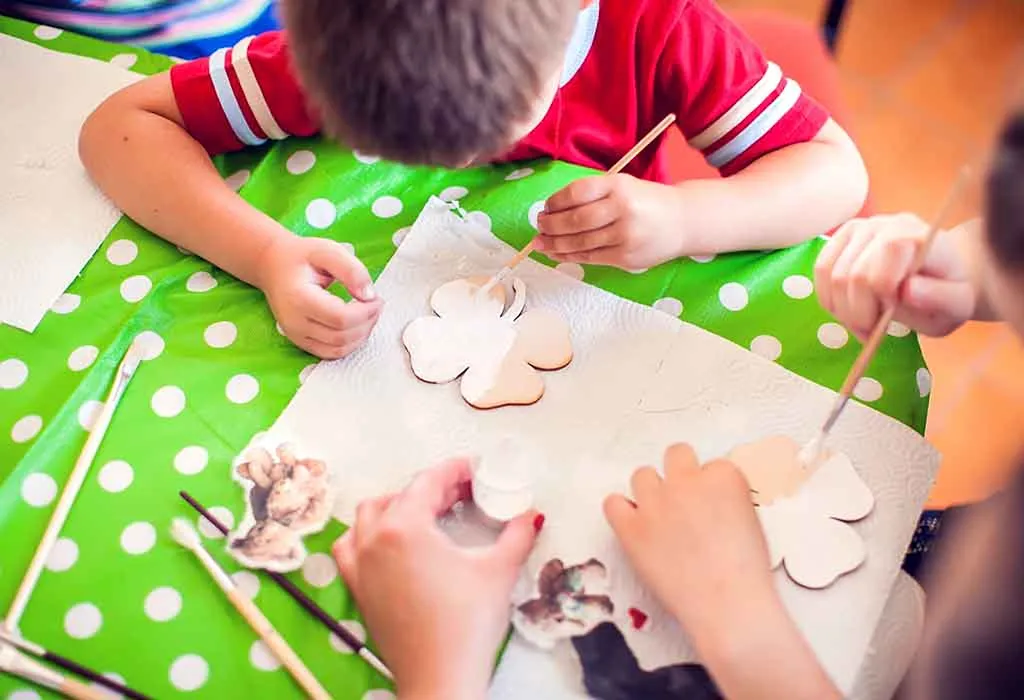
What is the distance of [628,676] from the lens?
1.64 feet

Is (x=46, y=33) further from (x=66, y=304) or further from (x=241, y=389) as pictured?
(x=241, y=389)

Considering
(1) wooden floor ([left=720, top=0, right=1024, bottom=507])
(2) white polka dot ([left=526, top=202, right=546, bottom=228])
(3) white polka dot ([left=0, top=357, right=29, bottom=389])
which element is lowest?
(1) wooden floor ([left=720, top=0, right=1024, bottom=507])

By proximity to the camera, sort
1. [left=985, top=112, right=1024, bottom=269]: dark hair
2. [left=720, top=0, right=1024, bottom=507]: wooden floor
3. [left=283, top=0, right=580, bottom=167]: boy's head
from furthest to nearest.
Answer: [left=720, top=0, right=1024, bottom=507]: wooden floor, [left=283, top=0, right=580, bottom=167]: boy's head, [left=985, top=112, right=1024, bottom=269]: dark hair

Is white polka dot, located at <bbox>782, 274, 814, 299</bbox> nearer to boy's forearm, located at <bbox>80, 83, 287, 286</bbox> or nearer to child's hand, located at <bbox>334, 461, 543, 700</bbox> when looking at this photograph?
child's hand, located at <bbox>334, 461, 543, 700</bbox>

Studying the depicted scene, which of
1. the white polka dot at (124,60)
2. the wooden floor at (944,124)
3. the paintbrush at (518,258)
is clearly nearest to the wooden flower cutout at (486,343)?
the paintbrush at (518,258)

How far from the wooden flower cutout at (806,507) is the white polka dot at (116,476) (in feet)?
1.17

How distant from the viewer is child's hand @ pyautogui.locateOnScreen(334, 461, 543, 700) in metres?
0.49

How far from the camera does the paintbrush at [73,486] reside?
1.73 feet

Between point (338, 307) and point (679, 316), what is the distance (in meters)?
0.22

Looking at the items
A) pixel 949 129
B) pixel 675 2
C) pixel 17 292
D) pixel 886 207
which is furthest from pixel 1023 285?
pixel 949 129

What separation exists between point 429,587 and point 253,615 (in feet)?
0.32

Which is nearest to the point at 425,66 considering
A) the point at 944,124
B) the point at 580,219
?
the point at 580,219

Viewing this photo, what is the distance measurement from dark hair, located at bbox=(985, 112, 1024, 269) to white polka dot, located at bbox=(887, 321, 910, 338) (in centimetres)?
26

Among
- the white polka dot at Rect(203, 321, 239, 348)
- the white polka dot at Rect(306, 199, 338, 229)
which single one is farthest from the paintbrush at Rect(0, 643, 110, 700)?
the white polka dot at Rect(306, 199, 338, 229)
